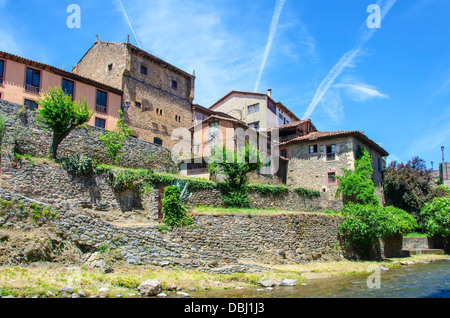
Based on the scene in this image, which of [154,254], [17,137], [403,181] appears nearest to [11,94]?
[17,137]

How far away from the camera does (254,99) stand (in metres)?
43.8

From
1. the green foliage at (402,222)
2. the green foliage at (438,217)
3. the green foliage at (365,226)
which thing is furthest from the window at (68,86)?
the green foliage at (438,217)

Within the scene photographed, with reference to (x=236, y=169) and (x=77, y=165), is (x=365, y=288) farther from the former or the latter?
(x=77, y=165)

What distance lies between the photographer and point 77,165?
19141 millimetres

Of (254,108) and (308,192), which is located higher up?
(254,108)

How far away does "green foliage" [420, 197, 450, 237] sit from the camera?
2928cm

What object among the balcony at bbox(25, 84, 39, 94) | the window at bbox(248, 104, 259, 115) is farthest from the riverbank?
the window at bbox(248, 104, 259, 115)

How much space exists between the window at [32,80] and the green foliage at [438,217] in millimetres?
34152

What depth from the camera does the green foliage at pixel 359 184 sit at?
30.8m

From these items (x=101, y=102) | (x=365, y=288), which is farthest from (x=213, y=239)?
(x=101, y=102)

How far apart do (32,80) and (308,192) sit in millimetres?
24570

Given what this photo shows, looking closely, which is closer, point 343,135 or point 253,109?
point 343,135

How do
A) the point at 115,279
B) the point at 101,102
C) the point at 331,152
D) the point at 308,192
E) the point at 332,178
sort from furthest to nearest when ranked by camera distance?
the point at 331,152 < the point at 332,178 < the point at 308,192 < the point at 101,102 < the point at 115,279

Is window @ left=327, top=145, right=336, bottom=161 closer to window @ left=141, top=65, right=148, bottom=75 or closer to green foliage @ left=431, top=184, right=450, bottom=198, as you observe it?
green foliage @ left=431, top=184, right=450, bottom=198
